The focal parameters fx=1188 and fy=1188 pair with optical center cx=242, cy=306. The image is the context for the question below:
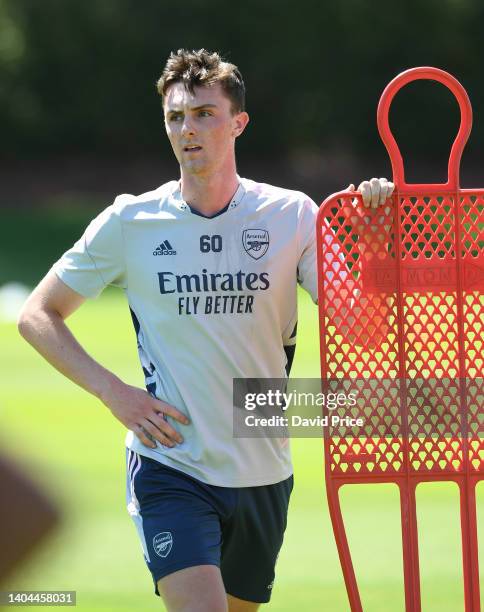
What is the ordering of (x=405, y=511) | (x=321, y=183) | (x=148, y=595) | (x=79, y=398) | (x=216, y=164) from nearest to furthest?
(x=405, y=511) < (x=216, y=164) < (x=148, y=595) < (x=79, y=398) < (x=321, y=183)

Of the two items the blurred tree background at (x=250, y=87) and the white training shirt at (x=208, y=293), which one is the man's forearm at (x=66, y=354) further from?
the blurred tree background at (x=250, y=87)

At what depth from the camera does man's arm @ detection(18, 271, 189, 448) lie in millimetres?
4141

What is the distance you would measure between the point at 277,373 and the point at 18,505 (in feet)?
9.45

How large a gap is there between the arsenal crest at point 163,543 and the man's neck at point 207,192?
1155 millimetres

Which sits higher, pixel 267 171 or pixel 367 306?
pixel 367 306

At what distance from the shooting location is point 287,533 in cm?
724

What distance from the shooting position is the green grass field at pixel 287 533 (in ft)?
19.4

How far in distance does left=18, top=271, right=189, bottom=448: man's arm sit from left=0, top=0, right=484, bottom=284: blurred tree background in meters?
29.8

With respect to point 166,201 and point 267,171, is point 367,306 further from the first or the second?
point 267,171

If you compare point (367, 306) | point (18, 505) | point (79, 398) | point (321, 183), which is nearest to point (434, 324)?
point (367, 306)


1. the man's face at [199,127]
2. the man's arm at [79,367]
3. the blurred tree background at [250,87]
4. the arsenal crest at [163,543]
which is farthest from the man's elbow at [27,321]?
the blurred tree background at [250,87]

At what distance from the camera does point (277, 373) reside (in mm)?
4305

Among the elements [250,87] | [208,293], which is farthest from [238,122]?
[250,87]

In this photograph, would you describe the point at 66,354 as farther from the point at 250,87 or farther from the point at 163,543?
the point at 250,87
